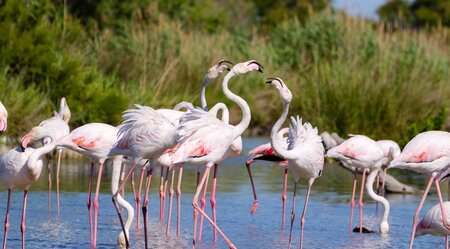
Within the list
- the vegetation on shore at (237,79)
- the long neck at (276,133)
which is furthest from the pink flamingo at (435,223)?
the vegetation on shore at (237,79)

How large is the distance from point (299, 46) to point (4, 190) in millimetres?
12600

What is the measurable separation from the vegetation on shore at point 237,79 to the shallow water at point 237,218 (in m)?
2.65

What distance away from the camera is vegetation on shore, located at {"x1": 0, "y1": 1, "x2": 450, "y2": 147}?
1600cm

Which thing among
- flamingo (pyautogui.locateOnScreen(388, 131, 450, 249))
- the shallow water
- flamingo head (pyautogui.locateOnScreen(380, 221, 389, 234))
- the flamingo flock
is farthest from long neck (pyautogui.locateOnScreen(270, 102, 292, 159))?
flamingo head (pyautogui.locateOnScreen(380, 221, 389, 234))

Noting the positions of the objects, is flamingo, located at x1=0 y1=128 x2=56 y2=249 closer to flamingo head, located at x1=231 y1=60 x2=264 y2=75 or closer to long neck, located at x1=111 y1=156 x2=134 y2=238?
long neck, located at x1=111 y1=156 x2=134 y2=238

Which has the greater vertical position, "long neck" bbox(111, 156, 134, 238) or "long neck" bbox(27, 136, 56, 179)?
"long neck" bbox(27, 136, 56, 179)

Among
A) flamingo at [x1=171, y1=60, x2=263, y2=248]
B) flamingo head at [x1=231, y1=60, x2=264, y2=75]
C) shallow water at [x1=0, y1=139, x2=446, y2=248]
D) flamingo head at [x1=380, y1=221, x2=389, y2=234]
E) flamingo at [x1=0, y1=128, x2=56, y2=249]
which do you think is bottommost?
shallow water at [x1=0, y1=139, x2=446, y2=248]

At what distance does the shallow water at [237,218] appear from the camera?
325 inches

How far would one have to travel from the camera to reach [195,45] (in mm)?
21344

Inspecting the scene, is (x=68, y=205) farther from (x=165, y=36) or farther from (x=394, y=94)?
(x=165, y=36)

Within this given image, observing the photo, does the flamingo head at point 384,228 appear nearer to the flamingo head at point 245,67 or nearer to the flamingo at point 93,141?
the flamingo head at point 245,67

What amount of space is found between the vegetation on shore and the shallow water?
2.65 meters

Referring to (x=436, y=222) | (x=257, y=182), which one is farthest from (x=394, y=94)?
(x=436, y=222)

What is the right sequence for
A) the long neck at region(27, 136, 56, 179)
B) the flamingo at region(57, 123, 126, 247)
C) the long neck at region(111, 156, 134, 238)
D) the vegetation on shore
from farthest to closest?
1. the vegetation on shore
2. the flamingo at region(57, 123, 126, 247)
3. the long neck at region(111, 156, 134, 238)
4. the long neck at region(27, 136, 56, 179)
